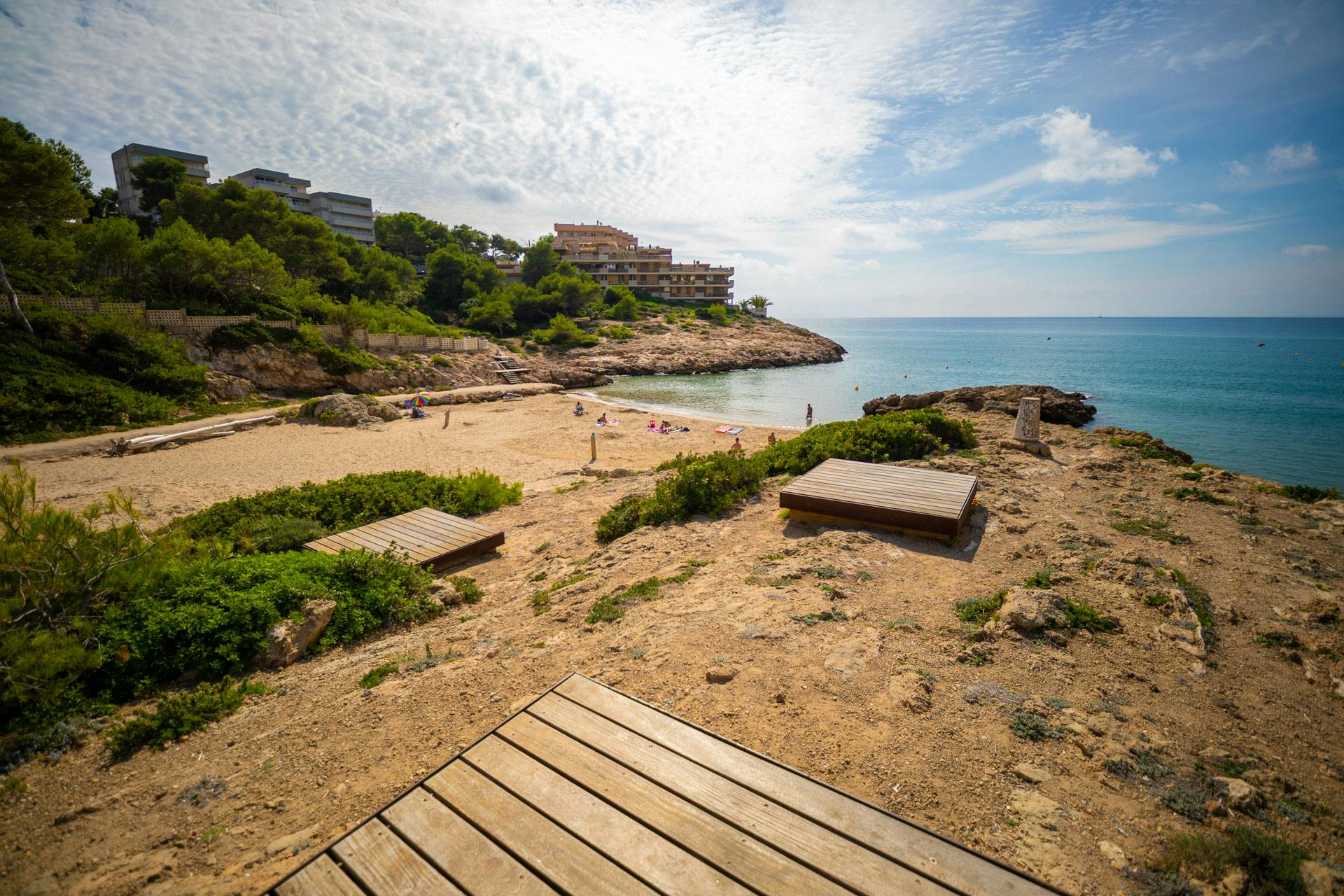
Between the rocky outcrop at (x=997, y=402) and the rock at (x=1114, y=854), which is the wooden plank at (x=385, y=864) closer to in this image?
the rock at (x=1114, y=854)

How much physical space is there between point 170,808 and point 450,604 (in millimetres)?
3845

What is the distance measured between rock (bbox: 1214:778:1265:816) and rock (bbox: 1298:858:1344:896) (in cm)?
37

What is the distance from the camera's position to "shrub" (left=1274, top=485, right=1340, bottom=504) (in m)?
10.1

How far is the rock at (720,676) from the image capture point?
16.2 ft

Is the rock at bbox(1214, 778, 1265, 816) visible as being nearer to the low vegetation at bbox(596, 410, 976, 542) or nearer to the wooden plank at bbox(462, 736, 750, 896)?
the wooden plank at bbox(462, 736, 750, 896)

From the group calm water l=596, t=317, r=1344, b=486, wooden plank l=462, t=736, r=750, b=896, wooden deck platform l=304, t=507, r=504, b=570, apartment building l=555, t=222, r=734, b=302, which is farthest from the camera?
apartment building l=555, t=222, r=734, b=302

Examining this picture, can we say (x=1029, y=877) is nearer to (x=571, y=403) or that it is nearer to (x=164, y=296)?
(x=571, y=403)

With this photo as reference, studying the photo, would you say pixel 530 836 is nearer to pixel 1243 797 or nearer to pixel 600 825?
pixel 600 825

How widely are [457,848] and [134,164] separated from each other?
317 feet

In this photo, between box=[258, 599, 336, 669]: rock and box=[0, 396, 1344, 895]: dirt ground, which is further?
box=[258, 599, 336, 669]: rock

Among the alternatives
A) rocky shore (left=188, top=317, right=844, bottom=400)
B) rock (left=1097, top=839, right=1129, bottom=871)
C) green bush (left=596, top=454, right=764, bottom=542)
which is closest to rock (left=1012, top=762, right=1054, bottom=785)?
rock (left=1097, top=839, right=1129, bottom=871)

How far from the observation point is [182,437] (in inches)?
817

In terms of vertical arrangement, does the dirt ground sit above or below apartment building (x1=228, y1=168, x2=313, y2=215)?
below

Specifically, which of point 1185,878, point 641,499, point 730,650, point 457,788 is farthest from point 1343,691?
point 641,499
